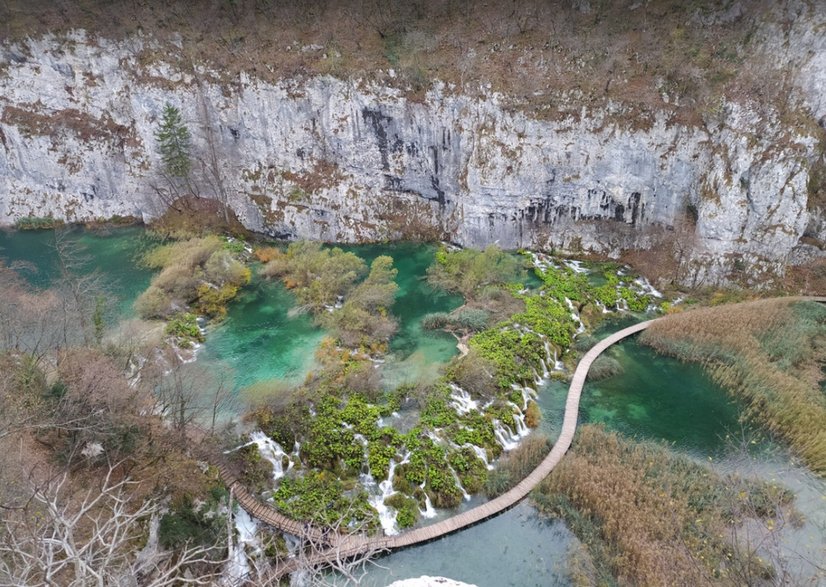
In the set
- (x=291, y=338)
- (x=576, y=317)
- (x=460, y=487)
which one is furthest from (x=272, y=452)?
(x=576, y=317)

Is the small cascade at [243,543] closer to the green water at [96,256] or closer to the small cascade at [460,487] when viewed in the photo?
the small cascade at [460,487]

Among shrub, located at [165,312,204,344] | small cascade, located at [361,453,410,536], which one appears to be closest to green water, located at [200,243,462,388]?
shrub, located at [165,312,204,344]

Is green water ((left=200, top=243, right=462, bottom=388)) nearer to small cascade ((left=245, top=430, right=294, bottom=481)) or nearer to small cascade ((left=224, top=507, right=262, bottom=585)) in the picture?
small cascade ((left=245, top=430, right=294, bottom=481))

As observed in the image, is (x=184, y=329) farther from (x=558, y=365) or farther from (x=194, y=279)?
(x=558, y=365)

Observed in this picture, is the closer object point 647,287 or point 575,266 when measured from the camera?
point 647,287

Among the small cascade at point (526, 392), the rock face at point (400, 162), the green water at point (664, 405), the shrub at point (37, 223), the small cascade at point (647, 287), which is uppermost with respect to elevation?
the rock face at point (400, 162)

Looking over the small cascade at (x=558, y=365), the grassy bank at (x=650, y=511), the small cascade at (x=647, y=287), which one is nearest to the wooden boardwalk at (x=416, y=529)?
the grassy bank at (x=650, y=511)
